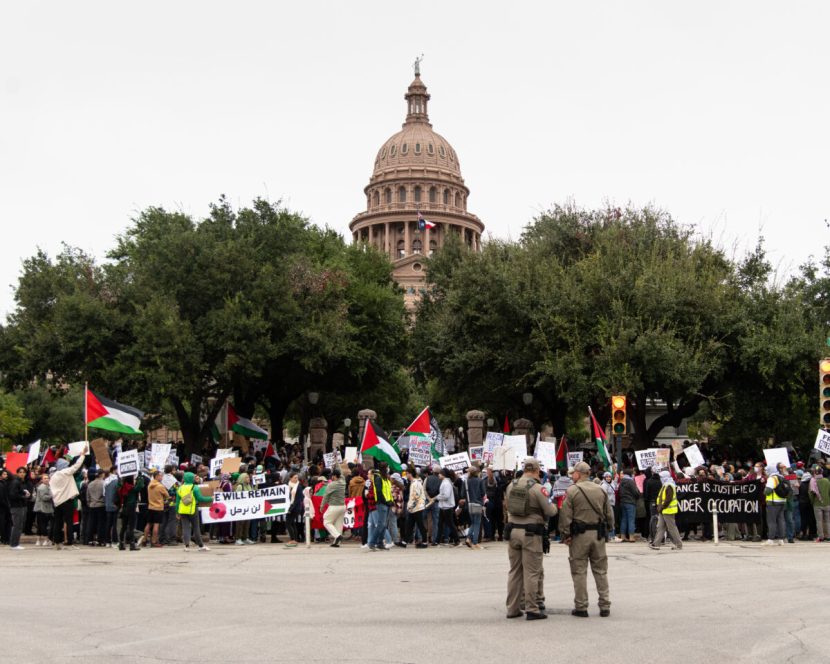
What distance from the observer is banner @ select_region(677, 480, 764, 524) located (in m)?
22.4

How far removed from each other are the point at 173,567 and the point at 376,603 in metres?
5.48

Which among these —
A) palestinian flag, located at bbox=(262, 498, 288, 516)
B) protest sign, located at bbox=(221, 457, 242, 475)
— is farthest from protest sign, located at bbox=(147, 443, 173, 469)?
palestinian flag, located at bbox=(262, 498, 288, 516)

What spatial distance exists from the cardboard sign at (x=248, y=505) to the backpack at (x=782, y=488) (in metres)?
10.0

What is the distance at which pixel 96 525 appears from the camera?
21594 millimetres

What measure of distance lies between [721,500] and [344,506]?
811 centimetres

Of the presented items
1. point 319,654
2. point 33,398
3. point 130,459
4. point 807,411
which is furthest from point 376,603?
point 33,398

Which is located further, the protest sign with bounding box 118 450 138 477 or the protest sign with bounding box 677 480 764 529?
the protest sign with bounding box 677 480 764 529

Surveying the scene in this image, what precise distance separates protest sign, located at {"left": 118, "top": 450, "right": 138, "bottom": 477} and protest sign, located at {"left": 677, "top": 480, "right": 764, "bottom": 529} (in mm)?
11354

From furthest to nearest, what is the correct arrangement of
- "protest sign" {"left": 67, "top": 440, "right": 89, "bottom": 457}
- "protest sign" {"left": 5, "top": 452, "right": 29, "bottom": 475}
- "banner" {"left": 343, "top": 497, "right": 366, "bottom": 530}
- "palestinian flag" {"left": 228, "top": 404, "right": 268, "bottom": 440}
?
1. "palestinian flag" {"left": 228, "top": 404, "right": 268, "bottom": 440}
2. "protest sign" {"left": 5, "top": 452, "right": 29, "bottom": 475}
3. "protest sign" {"left": 67, "top": 440, "right": 89, "bottom": 457}
4. "banner" {"left": 343, "top": 497, "right": 366, "bottom": 530}

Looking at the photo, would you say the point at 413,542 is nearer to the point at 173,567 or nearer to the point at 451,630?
the point at 173,567

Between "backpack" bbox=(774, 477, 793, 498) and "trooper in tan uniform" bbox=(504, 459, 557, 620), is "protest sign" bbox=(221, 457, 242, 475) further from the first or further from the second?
"trooper in tan uniform" bbox=(504, 459, 557, 620)

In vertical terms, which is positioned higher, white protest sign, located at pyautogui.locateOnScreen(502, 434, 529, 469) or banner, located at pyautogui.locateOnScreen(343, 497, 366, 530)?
white protest sign, located at pyautogui.locateOnScreen(502, 434, 529, 469)

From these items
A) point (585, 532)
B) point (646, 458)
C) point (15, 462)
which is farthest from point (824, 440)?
point (15, 462)

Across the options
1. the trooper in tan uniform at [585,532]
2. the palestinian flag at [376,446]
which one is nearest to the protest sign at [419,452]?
the palestinian flag at [376,446]
